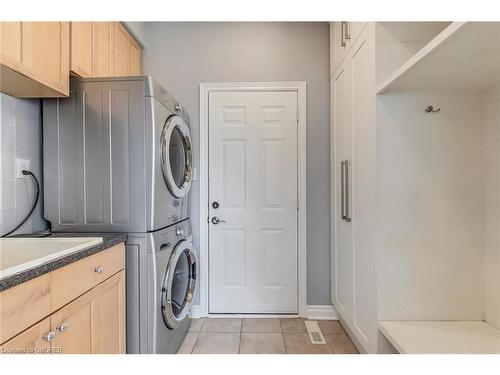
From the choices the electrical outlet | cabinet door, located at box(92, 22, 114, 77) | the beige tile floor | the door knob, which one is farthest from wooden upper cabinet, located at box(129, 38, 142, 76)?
the beige tile floor

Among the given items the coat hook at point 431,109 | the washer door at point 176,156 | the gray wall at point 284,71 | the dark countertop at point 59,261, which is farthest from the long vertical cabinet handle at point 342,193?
the dark countertop at point 59,261

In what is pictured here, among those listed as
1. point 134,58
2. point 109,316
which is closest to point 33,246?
point 109,316

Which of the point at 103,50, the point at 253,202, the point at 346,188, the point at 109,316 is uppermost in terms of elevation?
the point at 103,50

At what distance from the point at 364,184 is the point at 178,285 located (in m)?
1.48

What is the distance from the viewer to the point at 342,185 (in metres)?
2.08

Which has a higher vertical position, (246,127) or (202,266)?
(246,127)

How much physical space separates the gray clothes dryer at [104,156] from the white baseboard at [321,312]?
5.40 feet

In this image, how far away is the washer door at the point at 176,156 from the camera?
168 centimetres

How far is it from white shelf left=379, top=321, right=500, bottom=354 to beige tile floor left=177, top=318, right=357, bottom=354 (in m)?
0.68

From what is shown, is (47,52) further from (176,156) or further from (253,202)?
(253,202)
